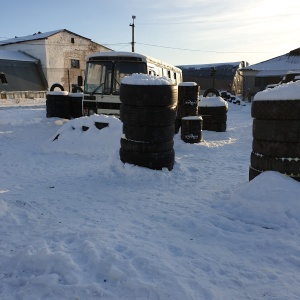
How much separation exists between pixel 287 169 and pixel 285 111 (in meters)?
0.74

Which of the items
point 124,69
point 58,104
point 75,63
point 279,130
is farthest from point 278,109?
point 75,63

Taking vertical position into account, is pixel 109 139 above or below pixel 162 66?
below

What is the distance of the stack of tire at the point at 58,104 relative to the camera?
38.2ft

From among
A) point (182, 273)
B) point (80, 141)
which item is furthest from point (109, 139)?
point (182, 273)

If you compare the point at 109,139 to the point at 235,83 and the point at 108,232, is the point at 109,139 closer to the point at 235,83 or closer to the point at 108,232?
the point at 108,232

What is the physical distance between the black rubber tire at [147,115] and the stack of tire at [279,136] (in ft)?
5.40

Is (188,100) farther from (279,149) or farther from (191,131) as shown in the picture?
(279,149)

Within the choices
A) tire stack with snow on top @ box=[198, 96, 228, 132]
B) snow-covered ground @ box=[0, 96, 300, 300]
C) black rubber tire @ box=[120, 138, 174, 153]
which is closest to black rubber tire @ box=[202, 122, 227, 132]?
tire stack with snow on top @ box=[198, 96, 228, 132]

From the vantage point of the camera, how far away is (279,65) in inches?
1192

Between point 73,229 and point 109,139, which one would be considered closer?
point 73,229

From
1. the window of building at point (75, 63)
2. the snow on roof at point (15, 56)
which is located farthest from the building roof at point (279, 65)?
the snow on roof at point (15, 56)

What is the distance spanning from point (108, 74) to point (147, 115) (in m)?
4.80

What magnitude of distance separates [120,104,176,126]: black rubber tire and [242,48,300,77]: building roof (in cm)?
2688

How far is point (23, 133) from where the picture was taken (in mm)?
9523
